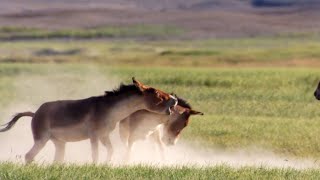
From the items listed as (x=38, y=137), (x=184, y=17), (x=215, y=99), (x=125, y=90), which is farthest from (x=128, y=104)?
(x=184, y=17)

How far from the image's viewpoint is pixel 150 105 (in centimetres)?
1633

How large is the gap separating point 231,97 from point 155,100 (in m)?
13.9

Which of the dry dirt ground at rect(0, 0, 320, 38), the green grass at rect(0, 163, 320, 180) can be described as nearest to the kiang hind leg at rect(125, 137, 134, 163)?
the green grass at rect(0, 163, 320, 180)

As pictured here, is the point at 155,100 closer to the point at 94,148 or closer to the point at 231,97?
the point at 94,148

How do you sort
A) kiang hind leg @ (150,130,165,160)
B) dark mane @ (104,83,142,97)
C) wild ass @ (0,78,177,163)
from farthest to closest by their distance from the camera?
kiang hind leg @ (150,130,165,160) → dark mane @ (104,83,142,97) → wild ass @ (0,78,177,163)

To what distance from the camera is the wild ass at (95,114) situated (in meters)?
16.2

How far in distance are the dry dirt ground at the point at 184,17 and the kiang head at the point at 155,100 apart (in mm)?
81657

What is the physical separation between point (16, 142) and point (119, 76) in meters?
17.3

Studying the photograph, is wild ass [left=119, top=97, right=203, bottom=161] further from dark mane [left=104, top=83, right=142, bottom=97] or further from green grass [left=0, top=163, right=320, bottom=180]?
green grass [left=0, top=163, right=320, bottom=180]

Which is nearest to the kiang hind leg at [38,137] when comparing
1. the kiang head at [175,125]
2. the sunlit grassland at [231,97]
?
the kiang head at [175,125]

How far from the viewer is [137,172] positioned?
14102 millimetres

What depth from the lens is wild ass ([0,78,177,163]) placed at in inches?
638

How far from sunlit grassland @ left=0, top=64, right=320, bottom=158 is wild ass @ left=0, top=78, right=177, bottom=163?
4.18 m

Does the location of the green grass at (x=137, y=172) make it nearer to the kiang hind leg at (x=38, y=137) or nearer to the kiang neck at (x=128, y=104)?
the kiang neck at (x=128, y=104)
